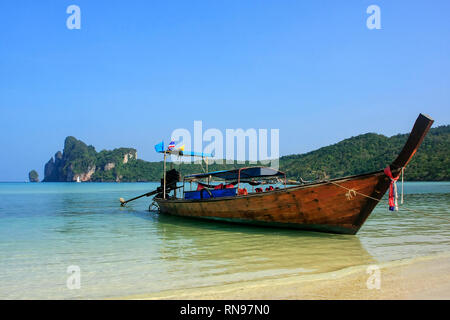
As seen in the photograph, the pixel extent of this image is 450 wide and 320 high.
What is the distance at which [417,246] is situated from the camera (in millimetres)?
7941

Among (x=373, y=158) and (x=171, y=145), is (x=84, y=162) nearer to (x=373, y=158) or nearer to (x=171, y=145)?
(x=373, y=158)

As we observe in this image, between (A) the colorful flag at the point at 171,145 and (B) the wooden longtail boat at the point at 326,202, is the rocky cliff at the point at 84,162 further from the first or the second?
(B) the wooden longtail boat at the point at 326,202

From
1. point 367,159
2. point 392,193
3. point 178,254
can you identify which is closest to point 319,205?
point 392,193

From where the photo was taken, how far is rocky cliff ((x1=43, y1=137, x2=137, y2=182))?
468ft

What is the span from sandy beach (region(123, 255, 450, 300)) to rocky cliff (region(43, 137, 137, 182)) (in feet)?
456

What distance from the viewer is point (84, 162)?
504ft

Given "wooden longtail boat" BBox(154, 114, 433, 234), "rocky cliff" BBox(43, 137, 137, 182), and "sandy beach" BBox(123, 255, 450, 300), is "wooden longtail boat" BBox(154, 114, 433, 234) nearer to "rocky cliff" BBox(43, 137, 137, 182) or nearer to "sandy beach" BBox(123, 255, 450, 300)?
"sandy beach" BBox(123, 255, 450, 300)

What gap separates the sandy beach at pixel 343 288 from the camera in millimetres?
4098

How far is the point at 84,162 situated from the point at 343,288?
6399 inches

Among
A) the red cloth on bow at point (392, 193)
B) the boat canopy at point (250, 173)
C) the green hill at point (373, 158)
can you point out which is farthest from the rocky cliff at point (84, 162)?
the red cloth on bow at point (392, 193)

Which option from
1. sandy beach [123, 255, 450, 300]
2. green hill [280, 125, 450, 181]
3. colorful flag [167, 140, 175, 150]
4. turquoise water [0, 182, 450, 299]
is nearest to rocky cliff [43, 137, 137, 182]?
green hill [280, 125, 450, 181]
